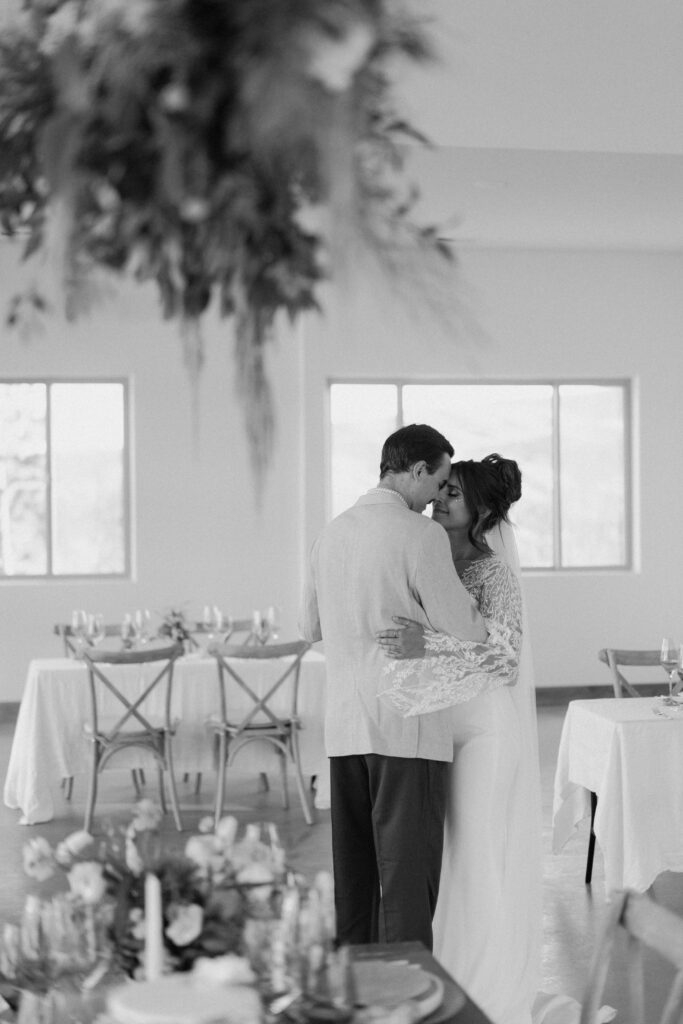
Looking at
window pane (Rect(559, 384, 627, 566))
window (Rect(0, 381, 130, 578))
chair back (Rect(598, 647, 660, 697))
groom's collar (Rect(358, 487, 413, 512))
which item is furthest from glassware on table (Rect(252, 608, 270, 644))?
window pane (Rect(559, 384, 627, 566))

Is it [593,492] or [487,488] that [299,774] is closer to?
[487,488]

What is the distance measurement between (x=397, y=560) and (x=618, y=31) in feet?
12.9

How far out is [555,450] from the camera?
1138cm

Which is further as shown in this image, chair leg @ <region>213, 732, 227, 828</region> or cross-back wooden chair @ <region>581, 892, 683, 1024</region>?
chair leg @ <region>213, 732, 227, 828</region>

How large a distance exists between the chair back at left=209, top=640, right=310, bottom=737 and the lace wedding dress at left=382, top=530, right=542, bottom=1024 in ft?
9.07

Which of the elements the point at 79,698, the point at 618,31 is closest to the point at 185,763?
the point at 79,698

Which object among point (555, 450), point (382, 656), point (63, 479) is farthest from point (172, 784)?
point (555, 450)

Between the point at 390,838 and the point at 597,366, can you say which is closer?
the point at 390,838

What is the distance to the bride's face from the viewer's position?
3539 millimetres

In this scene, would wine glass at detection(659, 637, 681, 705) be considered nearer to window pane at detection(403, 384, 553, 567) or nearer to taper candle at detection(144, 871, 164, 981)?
taper candle at detection(144, 871, 164, 981)

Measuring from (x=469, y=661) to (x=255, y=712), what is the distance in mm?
3344

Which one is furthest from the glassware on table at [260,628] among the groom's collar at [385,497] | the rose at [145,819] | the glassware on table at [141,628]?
the rose at [145,819]

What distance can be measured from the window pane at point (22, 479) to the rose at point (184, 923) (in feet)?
31.4

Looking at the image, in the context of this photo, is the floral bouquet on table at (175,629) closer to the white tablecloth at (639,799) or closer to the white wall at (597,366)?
the white tablecloth at (639,799)
